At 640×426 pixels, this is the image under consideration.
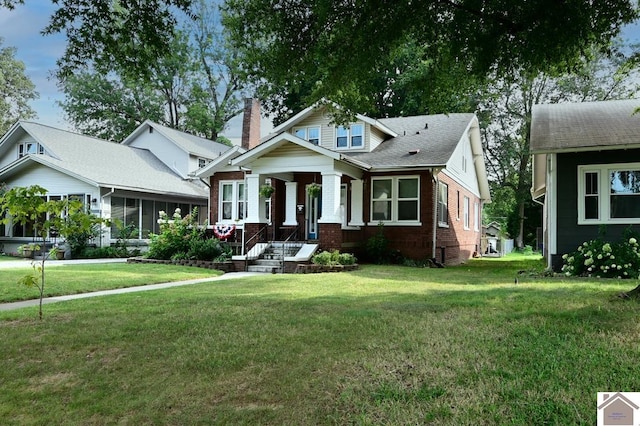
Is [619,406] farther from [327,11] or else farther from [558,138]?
[558,138]

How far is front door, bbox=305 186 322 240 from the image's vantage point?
17844 mm

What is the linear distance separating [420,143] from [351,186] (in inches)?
138

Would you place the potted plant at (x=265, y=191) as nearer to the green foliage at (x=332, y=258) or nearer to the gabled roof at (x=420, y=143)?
the green foliage at (x=332, y=258)

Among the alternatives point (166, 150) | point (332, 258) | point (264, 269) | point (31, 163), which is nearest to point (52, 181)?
point (31, 163)

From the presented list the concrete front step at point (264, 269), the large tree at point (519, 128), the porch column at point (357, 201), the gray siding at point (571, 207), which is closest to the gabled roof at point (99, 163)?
the concrete front step at point (264, 269)

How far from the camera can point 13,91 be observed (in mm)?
40281

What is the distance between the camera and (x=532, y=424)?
2.98 meters

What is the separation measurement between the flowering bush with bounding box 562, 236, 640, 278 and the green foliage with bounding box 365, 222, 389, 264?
589 cm

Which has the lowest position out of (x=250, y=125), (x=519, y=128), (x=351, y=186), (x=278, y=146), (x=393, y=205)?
(x=393, y=205)

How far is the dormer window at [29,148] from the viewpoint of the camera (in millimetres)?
23367

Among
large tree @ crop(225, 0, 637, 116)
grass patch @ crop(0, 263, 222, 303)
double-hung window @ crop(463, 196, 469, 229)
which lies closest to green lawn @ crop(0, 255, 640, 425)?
grass patch @ crop(0, 263, 222, 303)

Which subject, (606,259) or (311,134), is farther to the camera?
(311,134)

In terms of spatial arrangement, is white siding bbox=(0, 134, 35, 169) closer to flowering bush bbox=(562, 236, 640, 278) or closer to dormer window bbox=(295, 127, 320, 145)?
dormer window bbox=(295, 127, 320, 145)

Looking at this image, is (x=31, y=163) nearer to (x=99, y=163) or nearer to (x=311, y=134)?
(x=99, y=163)
